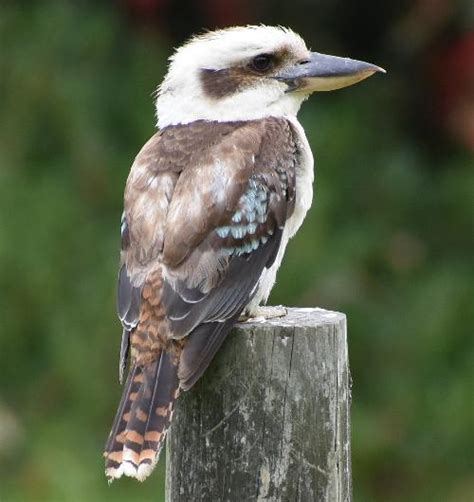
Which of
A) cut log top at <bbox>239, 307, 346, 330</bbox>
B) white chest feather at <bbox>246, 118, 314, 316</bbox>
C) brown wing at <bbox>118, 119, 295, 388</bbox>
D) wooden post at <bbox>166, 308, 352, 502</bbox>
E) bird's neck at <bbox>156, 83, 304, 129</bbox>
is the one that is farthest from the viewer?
bird's neck at <bbox>156, 83, 304, 129</bbox>

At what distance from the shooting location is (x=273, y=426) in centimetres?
415

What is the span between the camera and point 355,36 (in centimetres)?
901

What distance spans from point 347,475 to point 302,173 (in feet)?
4.14

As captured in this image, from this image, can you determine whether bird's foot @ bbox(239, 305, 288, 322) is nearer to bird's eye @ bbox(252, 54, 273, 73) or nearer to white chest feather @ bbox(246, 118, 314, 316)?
white chest feather @ bbox(246, 118, 314, 316)

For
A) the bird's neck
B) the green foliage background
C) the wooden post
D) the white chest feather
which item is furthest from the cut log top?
the green foliage background

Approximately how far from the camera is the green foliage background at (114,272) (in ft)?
24.4

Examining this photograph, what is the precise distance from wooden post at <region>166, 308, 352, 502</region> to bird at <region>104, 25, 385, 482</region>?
11cm

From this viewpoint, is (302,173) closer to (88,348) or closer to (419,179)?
(88,348)

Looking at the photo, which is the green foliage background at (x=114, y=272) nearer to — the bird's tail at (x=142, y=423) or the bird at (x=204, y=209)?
the bird at (x=204, y=209)

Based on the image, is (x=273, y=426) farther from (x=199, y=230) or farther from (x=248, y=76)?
(x=248, y=76)

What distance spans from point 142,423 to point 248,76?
1.64 metres

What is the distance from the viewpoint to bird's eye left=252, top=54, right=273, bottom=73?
5429 millimetres

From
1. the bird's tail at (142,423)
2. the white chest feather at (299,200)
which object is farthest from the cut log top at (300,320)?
the white chest feather at (299,200)

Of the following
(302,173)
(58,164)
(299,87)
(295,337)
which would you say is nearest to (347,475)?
(295,337)
